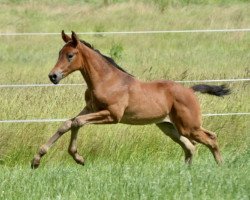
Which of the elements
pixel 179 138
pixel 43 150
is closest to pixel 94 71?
pixel 43 150

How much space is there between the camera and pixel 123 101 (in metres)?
9.66

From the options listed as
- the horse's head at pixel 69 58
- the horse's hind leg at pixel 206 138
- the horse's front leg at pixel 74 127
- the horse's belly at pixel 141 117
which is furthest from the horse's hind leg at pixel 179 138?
the horse's head at pixel 69 58

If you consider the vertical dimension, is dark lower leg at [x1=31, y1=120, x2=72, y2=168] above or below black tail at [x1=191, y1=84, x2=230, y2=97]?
above

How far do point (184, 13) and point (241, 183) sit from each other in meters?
22.8

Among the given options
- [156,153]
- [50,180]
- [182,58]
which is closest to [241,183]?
[50,180]

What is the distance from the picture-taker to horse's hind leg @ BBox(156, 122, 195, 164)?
33.8 ft

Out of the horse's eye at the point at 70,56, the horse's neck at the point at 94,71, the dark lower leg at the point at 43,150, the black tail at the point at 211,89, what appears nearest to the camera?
the dark lower leg at the point at 43,150

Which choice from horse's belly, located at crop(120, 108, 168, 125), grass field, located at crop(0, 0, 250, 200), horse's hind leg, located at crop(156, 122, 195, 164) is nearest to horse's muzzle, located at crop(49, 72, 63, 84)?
grass field, located at crop(0, 0, 250, 200)

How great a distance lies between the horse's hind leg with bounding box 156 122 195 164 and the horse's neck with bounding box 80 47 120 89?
1.11m

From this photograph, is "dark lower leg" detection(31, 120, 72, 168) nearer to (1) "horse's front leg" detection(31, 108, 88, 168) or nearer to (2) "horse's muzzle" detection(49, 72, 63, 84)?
(1) "horse's front leg" detection(31, 108, 88, 168)

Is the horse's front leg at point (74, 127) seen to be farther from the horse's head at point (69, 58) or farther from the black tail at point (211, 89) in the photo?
the black tail at point (211, 89)

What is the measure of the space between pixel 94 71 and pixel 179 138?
146 cm

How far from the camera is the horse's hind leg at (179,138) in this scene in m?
10.3

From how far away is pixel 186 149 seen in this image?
33.9 ft
